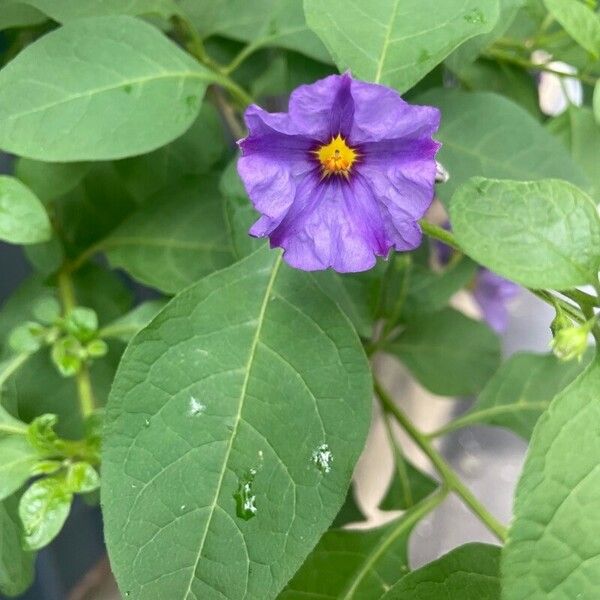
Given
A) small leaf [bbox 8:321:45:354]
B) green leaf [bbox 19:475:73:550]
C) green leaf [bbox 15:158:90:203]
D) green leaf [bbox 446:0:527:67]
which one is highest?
green leaf [bbox 446:0:527:67]

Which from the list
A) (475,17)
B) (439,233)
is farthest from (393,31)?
(439,233)

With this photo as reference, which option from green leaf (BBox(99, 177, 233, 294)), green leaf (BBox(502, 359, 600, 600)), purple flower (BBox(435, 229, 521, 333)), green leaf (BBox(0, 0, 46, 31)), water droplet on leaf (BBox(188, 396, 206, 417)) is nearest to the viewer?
green leaf (BBox(502, 359, 600, 600))

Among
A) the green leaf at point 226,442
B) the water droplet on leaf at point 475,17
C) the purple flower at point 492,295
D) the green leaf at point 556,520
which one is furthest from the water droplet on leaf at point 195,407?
Answer: the purple flower at point 492,295

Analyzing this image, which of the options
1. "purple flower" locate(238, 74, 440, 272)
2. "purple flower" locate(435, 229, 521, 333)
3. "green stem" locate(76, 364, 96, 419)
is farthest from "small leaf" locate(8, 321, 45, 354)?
"purple flower" locate(435, 229, 521, 333)

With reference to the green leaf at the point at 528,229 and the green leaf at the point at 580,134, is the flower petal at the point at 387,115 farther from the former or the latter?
the green leaf at the point at 580,134

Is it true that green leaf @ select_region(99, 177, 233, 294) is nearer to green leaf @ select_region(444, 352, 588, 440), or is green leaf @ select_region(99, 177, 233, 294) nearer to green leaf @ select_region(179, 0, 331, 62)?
green leaf @ select_region(179, 0, 331, 62)

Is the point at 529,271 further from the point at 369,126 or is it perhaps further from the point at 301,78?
the point at 301,78
